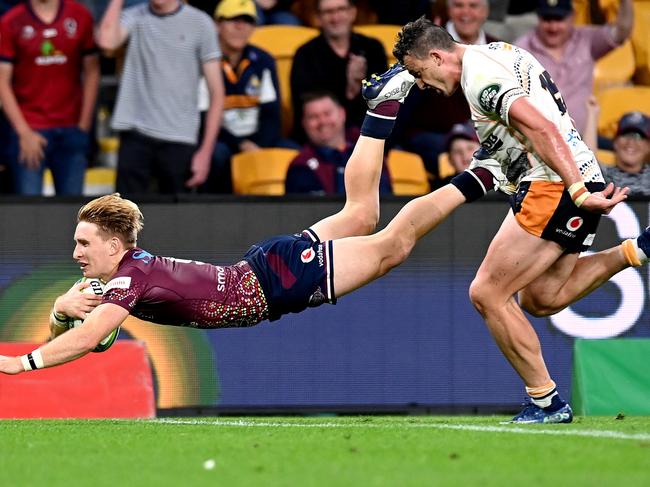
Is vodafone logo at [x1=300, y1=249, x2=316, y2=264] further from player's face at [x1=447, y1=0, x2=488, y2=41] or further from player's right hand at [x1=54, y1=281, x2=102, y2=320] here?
player's face at [x1=447, y1=0, x2=488, y2=41]

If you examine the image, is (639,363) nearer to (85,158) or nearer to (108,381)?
(108,381)

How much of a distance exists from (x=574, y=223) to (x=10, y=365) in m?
3.42

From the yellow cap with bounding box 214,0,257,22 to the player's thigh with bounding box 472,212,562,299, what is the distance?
5.61 metres

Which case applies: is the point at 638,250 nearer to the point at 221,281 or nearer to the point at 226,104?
the point at 221,281

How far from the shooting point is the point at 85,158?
1279cm

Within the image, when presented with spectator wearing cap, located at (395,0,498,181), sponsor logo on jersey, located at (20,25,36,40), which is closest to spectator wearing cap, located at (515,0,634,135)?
spectator wearing cap, located at (395,0,498,181)

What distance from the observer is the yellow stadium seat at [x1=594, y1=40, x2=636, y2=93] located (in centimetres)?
1505

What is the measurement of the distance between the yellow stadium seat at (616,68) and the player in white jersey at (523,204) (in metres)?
6.73

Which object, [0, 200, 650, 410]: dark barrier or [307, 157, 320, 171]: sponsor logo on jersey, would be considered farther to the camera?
[307, 157, 320, 171]: sponsor logo on jersey

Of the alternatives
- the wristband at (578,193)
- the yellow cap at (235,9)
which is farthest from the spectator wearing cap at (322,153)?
the wristband at (578,193)

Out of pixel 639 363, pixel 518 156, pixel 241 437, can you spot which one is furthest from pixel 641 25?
pixel 241 437

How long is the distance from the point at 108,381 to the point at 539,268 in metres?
3.75

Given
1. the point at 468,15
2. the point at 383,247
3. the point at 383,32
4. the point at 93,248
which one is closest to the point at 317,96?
the point at 468,15

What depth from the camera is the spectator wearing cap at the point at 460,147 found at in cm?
1287
